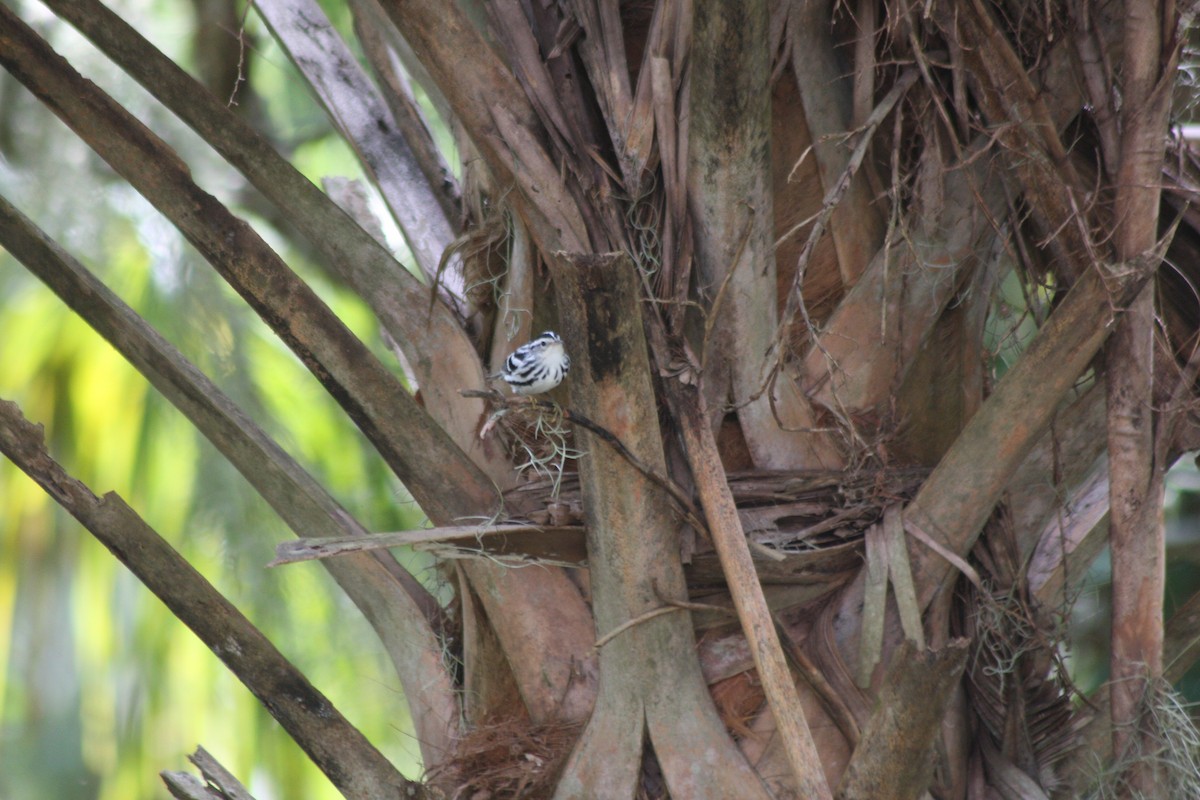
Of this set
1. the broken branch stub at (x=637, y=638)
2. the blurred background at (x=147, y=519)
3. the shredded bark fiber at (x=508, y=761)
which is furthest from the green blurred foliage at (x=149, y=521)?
the broken branch stub at (x=637, y=638)

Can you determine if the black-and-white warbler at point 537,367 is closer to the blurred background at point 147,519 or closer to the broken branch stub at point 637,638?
the broken branch stub at point 637,638

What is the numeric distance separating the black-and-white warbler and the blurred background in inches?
60.5

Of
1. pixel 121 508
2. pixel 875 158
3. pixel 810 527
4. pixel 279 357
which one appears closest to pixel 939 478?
pixel 810 527

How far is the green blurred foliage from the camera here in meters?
2.72

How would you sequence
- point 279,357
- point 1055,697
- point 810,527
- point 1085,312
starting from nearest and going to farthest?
point 1085,312
point 810,527
point 1055,697
point 279,357

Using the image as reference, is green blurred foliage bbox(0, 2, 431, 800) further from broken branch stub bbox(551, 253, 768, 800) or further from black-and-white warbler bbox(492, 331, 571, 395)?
broken branch stub bbox(551, 253, 768, 800)

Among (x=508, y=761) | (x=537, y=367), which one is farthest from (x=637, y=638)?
(x=537, y=367)

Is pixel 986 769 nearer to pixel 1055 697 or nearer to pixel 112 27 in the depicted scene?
pixel 1055 697

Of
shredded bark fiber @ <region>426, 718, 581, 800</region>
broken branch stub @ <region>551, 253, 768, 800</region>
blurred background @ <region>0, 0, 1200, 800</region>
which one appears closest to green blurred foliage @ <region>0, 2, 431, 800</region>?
blurred background @ <region>0, 0, 1200, 800</region>

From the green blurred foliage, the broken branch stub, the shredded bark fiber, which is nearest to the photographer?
the broken branch stub

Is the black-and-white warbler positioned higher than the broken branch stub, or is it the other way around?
the black-and-white warbler

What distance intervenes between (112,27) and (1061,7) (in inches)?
38.3

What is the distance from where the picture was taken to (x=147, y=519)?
275cm

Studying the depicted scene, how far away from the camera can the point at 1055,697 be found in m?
1.26
